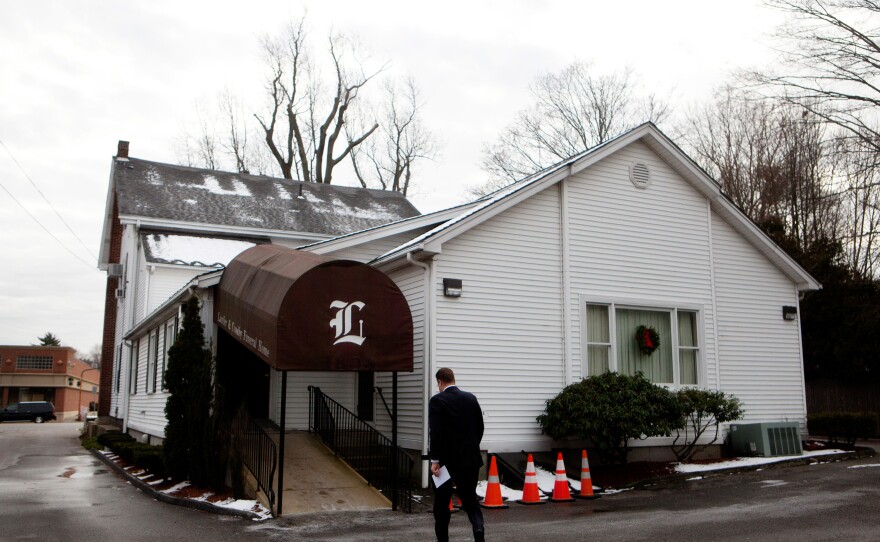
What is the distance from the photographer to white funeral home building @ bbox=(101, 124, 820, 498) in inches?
527

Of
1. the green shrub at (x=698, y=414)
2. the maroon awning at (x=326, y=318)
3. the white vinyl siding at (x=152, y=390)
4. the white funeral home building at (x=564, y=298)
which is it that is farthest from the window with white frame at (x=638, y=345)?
the white vinyl siding at (x=152, y=390)

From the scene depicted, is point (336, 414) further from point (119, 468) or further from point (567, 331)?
point (119, 468)

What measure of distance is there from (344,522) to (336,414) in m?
4.20

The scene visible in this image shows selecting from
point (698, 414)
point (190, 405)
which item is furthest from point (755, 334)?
point (190, 405)

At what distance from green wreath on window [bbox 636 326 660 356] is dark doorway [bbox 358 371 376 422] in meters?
5.10

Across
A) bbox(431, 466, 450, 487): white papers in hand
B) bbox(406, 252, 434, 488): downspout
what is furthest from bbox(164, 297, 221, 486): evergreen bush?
bbox(431, 466, 450, 487): white papers in hand

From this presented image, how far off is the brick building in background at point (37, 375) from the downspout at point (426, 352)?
6114 cm

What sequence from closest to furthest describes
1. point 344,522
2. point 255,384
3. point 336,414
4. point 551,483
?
1. point 344,522
2. point 551,483
3. point 336,414
4. point 255,384

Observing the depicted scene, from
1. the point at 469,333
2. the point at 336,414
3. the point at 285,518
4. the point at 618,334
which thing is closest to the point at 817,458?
the point at 618,334

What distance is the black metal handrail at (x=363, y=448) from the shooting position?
1185 centimetres

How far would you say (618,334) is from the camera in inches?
583

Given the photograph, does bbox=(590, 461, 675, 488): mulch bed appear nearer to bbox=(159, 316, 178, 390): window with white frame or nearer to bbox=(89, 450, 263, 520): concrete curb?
bbox=(89, 450, 263, 520): concrete curb

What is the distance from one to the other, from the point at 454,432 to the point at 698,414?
25.3 ft

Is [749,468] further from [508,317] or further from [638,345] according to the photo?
[508,317]
